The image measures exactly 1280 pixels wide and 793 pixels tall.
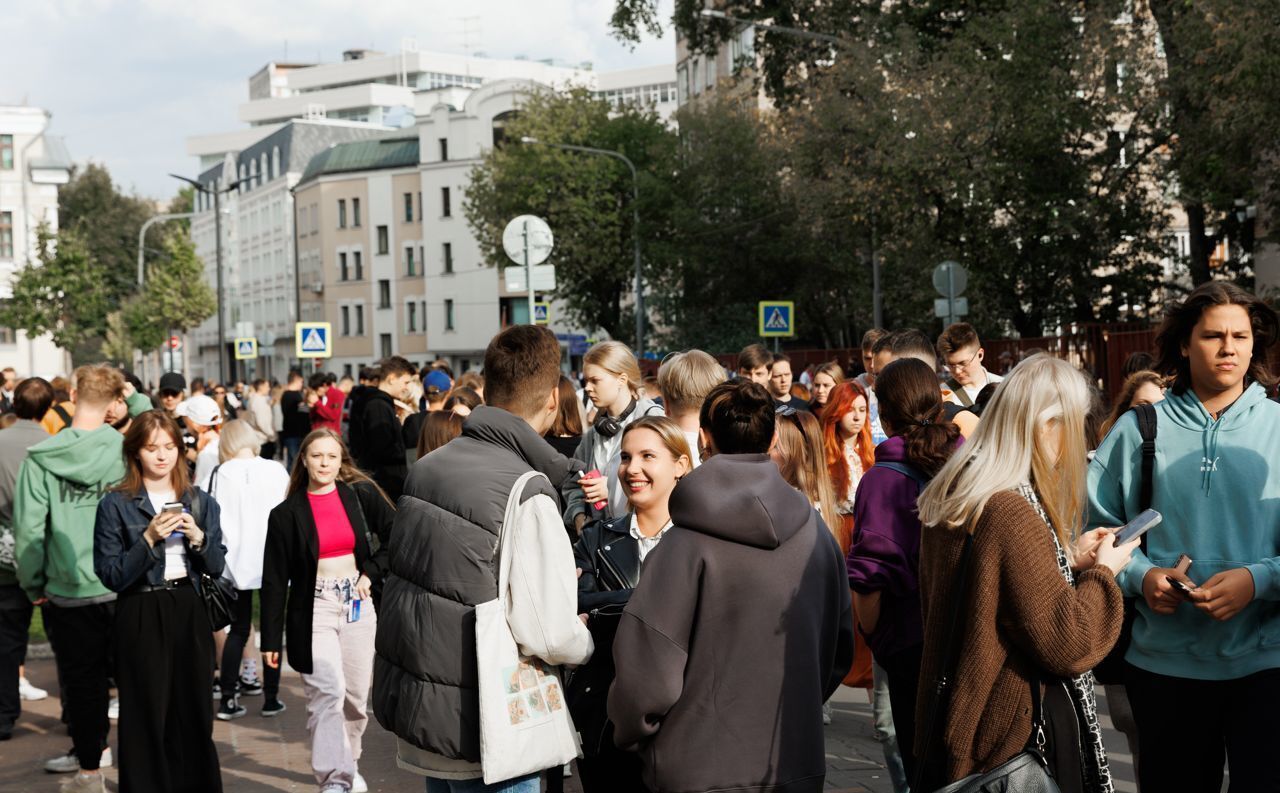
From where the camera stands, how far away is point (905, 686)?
18.2 feet

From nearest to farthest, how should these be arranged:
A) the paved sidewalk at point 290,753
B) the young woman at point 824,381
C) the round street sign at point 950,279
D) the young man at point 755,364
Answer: the paved sidewalk at point 290,753 → the young man at point 755,364 → the young woman at point 824,381 → the round street sign at point 950,279

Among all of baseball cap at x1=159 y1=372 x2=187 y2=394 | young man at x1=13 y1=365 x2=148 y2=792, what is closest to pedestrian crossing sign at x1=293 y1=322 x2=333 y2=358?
baseball cap at x1=159 y1=372 x2=187 y2=394

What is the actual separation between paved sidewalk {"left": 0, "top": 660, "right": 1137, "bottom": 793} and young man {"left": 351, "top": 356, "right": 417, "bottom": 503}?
3.40 meters

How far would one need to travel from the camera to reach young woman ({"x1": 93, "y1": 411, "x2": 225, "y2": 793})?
23.2ft

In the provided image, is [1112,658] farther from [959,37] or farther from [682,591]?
[959,37]

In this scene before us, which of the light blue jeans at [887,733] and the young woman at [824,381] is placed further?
the young woman at [824,381]

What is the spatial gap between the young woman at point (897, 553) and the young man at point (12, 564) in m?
5.92

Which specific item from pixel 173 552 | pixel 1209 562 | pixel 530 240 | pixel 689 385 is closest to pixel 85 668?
pixel 173 552

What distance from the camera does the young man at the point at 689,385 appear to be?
682 cm

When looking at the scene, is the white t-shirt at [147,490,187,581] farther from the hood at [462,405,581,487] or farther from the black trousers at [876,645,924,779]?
the black trousers at [876,645,924,779]

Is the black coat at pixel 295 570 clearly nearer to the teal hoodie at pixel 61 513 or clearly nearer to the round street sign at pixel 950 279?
the teal hoodie at pixel 61 513

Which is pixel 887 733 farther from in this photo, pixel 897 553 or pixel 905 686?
pixel 897 553

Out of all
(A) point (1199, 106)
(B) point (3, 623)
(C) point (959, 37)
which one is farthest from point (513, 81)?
(B) point (3, 623)

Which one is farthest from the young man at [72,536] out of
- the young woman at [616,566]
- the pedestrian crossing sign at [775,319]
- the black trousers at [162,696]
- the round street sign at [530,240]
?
the pedestrian crossing sign at [775,319]
